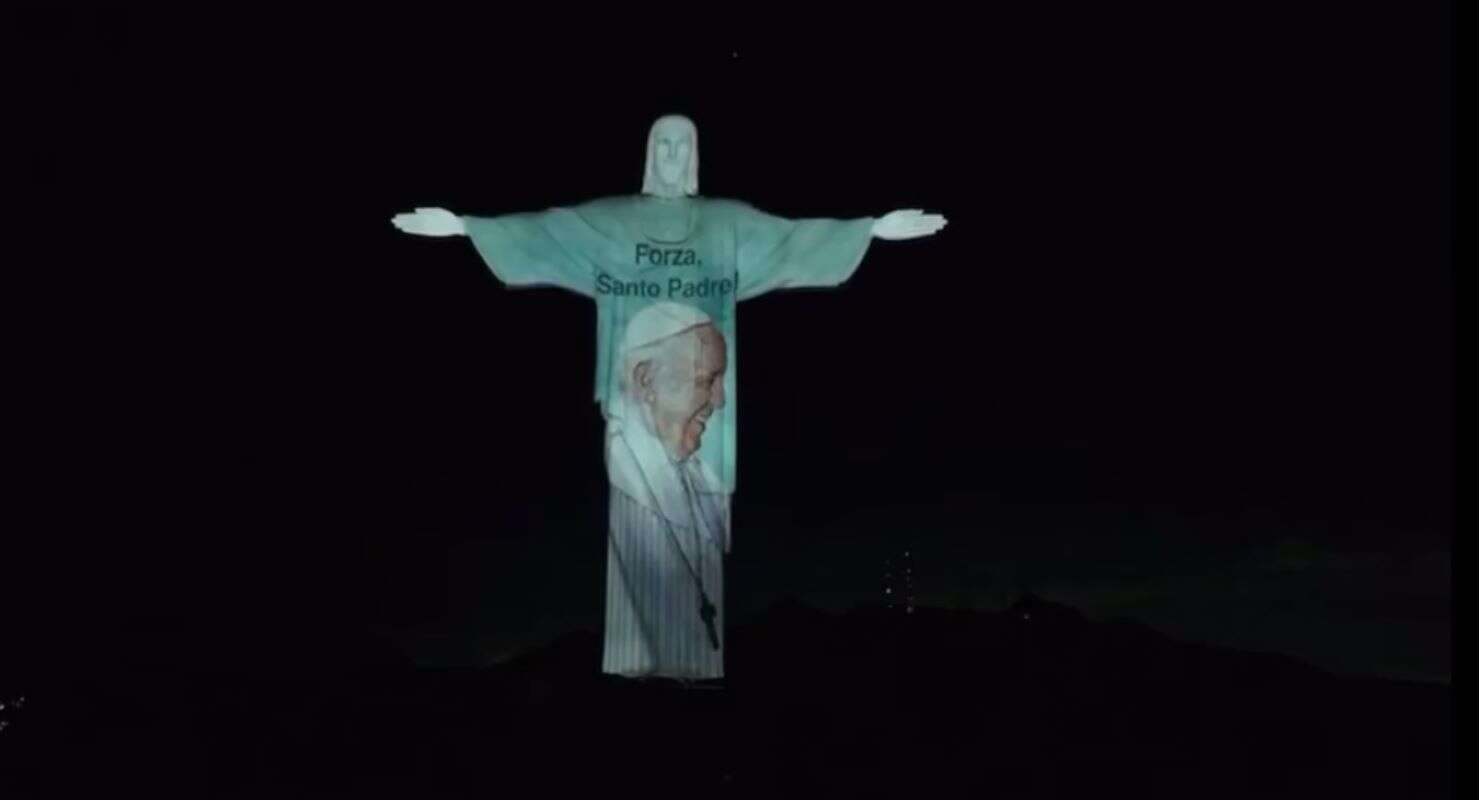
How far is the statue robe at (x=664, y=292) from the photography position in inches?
372

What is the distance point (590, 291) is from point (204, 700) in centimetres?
372

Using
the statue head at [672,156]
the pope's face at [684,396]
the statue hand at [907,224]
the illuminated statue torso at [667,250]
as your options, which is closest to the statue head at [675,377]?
the pope's face at [684,396]

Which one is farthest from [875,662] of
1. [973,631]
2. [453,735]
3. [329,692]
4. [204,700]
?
[204,700]

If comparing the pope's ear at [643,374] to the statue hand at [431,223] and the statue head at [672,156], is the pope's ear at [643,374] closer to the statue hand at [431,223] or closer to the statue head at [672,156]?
the statue head at [672,156]

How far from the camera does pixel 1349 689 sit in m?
10.8

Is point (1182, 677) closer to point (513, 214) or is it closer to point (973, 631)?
point (973, 631)

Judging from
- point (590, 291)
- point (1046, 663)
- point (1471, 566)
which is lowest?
point (1046, 663)

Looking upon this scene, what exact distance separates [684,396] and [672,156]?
148 centimetres

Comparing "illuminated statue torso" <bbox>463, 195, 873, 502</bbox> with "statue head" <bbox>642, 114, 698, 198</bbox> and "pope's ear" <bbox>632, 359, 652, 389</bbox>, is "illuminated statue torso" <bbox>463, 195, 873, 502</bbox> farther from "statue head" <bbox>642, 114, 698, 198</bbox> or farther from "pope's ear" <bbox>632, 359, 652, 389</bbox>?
"pope's ear" <bbox>632, 359, 652, 389</bbox>

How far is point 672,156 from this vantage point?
9758 millimetres

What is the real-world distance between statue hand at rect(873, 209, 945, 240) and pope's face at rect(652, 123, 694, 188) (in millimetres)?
1216

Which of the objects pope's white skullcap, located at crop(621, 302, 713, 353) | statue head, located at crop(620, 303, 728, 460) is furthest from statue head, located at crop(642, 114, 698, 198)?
statue head, located at crop(620, 303, 728, 460)

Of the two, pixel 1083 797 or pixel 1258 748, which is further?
pixel 1258 748

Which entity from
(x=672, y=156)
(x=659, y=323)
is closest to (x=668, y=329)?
(x=659, y=323)
